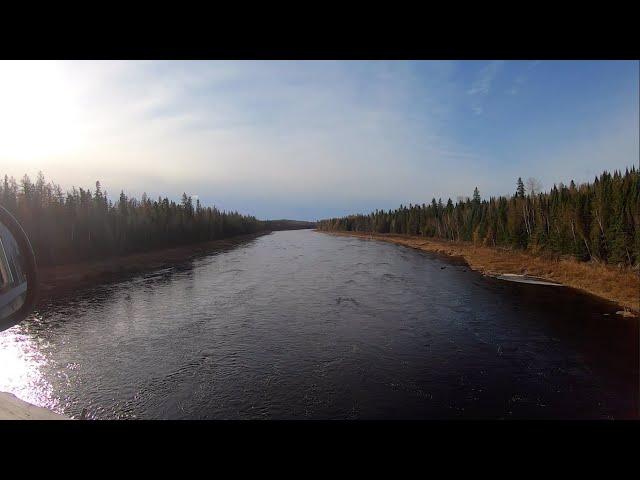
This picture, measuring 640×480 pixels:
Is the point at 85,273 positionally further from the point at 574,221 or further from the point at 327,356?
the point at 574,221

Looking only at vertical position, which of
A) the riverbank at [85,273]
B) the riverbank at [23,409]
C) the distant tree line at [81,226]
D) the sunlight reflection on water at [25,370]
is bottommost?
the sunlight reflection on water at [25,370]

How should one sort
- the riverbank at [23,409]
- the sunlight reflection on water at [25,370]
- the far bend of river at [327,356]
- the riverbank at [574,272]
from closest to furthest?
the riverbank at [23,409] → the far bend of river at [327,356] → the sunlight reflection on water at [25,370] → the riverbank at [574,272]

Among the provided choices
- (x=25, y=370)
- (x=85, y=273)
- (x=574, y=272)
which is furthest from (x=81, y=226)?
(x=574, y=272)

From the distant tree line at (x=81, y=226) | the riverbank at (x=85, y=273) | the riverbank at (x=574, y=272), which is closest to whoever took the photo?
the riverbank at (x=574, y=272)

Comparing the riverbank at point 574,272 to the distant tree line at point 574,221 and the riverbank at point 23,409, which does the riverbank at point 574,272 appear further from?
the riverbank at point 23,409

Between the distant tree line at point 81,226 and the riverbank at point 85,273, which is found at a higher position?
the distant tree line at point 81,226

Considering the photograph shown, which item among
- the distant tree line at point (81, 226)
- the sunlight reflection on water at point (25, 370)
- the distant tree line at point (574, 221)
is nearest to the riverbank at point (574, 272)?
the distant tree line at point (574, 221)

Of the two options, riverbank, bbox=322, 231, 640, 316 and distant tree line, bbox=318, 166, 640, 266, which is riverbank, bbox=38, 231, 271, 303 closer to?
riverbank, bbox=322, 231, 640, 316

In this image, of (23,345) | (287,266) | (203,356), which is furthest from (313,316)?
(287,266)
